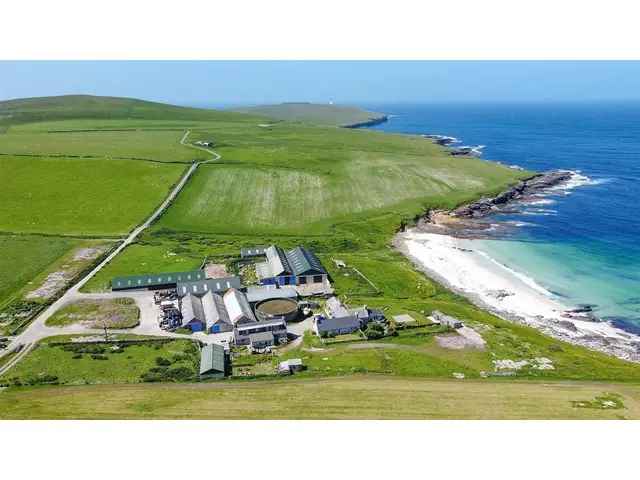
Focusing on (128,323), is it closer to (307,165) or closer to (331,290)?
(331,290)

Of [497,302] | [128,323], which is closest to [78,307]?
[128,323]

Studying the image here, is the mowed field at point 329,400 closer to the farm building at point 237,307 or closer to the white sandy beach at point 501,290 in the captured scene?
the farm building at point 237,307

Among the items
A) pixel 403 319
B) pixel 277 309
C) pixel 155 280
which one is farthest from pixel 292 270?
pixel 403 319

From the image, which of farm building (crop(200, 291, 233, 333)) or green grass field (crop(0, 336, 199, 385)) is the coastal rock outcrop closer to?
farm building (crop(200, 291, 233, 333))

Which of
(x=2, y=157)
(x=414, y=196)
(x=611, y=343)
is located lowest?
(x=611, y=343)

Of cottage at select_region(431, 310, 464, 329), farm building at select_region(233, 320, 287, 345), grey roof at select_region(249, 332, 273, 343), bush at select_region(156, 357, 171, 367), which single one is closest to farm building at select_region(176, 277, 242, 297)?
farm building at select_region(233, 320, 287, 345)

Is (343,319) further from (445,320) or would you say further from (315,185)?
(315,185)

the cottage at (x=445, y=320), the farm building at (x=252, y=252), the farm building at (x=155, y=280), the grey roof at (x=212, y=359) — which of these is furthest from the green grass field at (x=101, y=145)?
the cottage at (x=445, y=320)
